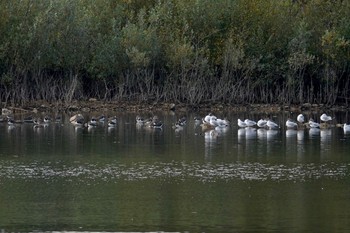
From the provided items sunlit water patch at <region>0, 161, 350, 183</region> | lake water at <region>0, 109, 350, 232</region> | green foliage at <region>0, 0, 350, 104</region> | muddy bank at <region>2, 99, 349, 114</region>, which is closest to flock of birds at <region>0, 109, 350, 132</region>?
lake water at <region>0, 109, 350, 232</region>

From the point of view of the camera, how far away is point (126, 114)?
175 ft

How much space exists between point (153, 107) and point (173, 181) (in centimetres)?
2962

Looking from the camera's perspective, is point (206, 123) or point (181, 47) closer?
point (206, 123)

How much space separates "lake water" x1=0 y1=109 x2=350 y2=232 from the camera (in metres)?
21.5

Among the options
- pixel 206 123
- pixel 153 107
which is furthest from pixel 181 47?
pixel 206 123

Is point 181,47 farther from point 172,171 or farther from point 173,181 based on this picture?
point 173,181

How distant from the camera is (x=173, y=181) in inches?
1073

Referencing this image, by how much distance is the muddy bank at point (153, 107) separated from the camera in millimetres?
54031

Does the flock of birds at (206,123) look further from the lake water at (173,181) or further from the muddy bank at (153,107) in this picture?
the muddy bank at (153,107)

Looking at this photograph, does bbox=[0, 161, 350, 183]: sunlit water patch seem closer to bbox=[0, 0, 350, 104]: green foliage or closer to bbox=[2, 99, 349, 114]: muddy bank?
bbox=[2, 99, 349, 114]: muddy bank

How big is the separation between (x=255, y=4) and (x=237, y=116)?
11.5 meters

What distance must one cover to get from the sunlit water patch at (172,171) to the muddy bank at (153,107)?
22979mm

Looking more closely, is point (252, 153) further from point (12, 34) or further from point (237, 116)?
point (12, 34)

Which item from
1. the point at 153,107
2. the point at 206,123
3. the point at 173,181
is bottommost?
the point at 173,181
